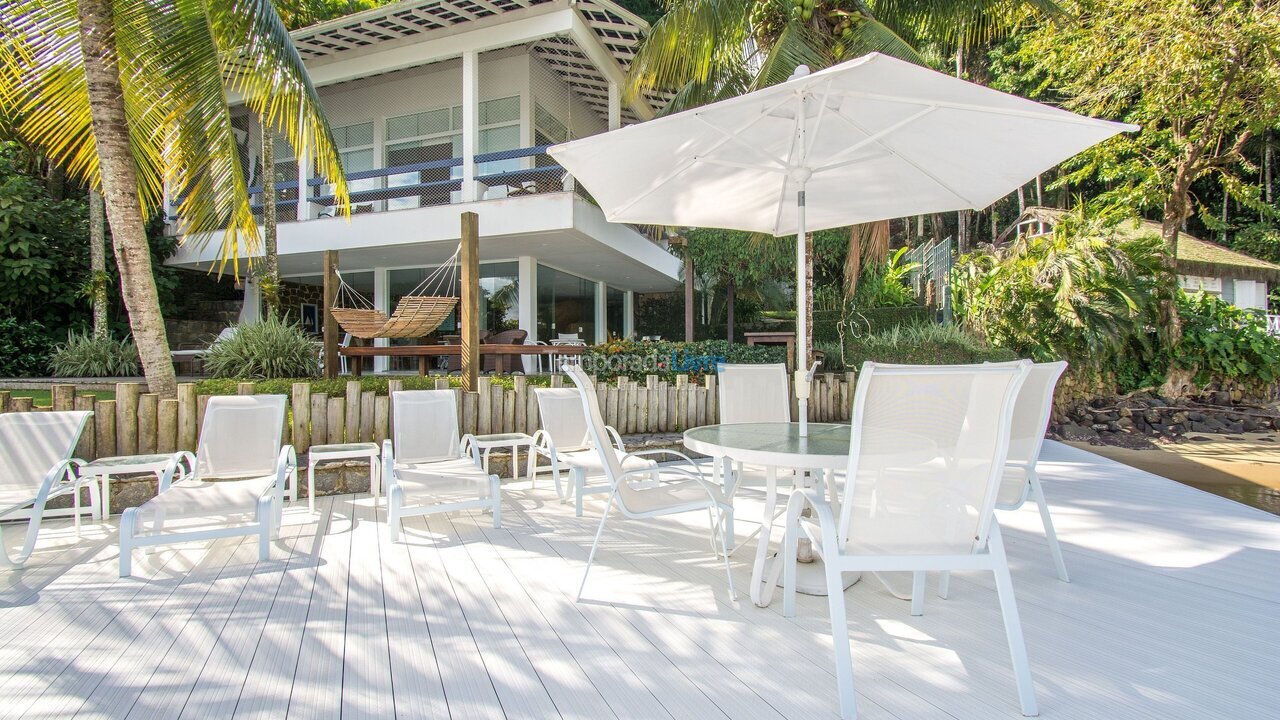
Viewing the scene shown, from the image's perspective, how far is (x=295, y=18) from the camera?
12.3 metres

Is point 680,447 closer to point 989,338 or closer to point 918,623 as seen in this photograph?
point 918,623

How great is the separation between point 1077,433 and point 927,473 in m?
8.55

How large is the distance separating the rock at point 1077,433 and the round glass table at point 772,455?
7163mm

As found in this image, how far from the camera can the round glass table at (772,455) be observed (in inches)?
96.3

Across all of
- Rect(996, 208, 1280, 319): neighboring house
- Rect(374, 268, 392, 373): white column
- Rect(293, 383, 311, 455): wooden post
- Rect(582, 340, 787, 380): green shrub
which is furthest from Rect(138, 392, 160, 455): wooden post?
Rect(996, 208, 1280, 319): neighboring house

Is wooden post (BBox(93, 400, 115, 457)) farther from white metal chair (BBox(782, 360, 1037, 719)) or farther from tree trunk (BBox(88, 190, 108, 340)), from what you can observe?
tree trunk (BBox(88, 190, 108, 340))

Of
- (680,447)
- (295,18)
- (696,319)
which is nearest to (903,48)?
(680,447)

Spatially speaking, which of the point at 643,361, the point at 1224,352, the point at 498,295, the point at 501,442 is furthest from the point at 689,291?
the point at 501,442

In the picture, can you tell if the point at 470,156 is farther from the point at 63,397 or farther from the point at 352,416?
the point at 63,397

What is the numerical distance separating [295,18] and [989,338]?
46.4ft

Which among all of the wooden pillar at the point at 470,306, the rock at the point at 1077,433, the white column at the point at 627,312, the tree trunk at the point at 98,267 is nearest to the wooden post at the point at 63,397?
the wooden pillar at the point at 470,306

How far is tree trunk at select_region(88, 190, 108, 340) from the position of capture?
10602 millimetres

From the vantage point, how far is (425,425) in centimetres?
462

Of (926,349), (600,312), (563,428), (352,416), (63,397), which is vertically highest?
(600,312)
